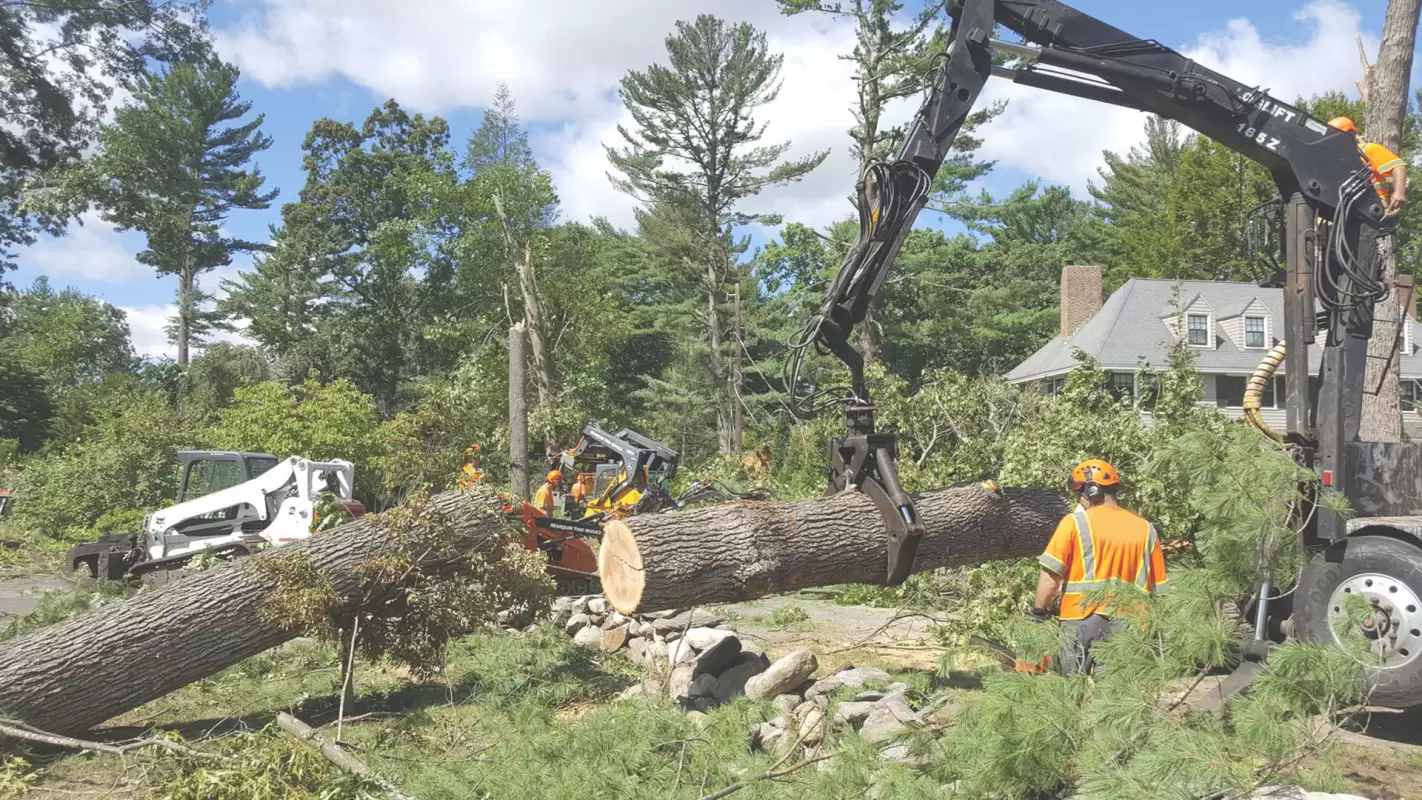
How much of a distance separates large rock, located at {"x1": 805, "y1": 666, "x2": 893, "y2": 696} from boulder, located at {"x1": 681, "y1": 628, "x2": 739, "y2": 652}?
107 centimetres

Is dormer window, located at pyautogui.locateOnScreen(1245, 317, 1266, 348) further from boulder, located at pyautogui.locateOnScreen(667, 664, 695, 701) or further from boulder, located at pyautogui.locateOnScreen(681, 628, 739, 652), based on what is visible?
boulder, located at pyautogui.locateOnScreen(667, 664, 695, 701)

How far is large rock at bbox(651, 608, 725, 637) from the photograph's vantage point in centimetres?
817

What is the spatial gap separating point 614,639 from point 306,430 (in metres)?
14.2

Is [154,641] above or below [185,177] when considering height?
below

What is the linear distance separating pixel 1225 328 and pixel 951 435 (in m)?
20.0

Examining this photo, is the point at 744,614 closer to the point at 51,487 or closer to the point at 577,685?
the point at 577,685

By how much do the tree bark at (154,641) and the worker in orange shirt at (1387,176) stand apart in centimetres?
614

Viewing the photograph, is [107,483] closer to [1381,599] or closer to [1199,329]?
[1381,599]

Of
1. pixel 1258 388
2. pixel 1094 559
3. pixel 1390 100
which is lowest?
pixel 1094 559

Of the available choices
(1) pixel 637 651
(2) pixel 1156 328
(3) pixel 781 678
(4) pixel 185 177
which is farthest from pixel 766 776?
(4) pixel 185 177

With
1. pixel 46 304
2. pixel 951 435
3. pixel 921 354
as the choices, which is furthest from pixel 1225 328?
pixel 46 304

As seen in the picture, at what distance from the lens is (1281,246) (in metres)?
6.50

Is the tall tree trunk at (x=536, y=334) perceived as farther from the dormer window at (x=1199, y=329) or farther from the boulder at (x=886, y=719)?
the boulder at (x=886, y=719)

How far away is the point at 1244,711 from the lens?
365cm
